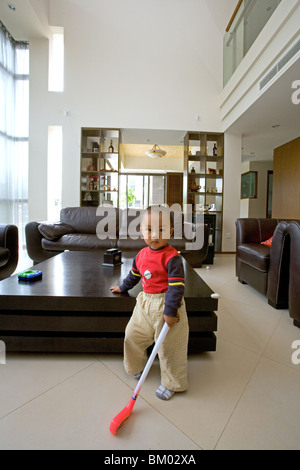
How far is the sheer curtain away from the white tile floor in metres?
3.90

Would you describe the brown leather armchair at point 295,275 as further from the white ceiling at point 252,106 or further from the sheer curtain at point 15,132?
the sheer curtain at point 15,132

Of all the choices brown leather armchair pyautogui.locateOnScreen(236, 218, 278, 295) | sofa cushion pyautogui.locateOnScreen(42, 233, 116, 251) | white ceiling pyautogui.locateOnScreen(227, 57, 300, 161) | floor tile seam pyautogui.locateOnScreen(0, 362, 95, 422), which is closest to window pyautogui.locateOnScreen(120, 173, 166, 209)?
white ceiling pyautogui.locateOnScreen(227, 57, 300, 161)

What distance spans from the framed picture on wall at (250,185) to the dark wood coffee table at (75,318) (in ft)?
22.9

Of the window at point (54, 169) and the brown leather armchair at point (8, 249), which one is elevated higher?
the window at point (54, 169)

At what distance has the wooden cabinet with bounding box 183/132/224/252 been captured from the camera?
14.9ft

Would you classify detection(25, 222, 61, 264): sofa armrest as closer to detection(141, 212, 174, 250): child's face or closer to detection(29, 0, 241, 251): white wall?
detection(29, 0, 241, 251): white wall

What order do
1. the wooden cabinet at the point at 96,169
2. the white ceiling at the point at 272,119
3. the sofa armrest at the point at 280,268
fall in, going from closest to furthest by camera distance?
the sofa armrest at the point at 280,268 → the white ceiling at the point at 272,119 → the wooden cabinet at the point at 96,169

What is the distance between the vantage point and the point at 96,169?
4707 millimetres

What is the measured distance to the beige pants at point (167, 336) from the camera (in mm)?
889

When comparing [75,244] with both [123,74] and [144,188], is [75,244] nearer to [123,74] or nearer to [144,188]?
[123,74]

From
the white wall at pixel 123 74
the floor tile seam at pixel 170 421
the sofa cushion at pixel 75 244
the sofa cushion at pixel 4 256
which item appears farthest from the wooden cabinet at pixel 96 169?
the floor tile seam at pixel 170 421

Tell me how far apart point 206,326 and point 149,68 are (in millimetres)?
4934

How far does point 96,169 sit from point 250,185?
519 cm
